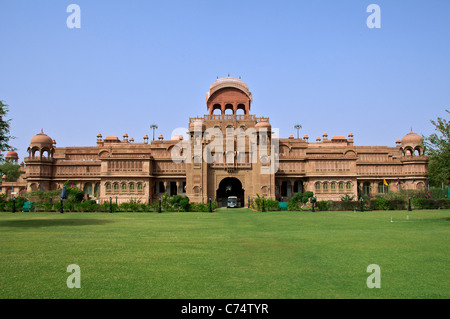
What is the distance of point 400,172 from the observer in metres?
55.5

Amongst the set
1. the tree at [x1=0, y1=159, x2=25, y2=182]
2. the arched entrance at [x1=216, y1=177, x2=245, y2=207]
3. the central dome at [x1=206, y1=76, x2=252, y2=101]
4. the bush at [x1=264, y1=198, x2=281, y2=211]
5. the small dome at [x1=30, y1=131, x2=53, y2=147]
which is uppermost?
the central dome at [x1=206, y1=76, x2=252, y2=101]

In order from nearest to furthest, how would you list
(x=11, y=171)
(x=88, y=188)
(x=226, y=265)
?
(x=226, y=265)
(x=88, y=188)
(x=11, y=171)

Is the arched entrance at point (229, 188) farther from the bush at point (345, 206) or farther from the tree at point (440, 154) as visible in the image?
the tree at point (440, 154)

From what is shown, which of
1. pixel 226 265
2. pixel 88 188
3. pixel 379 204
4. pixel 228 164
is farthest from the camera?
pixel 88 188

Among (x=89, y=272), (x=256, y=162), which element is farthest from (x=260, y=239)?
(x=256, y=162)

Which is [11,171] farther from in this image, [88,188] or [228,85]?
[228,85]

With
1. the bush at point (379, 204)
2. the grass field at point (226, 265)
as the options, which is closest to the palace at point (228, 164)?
the bush at point (379, 204)

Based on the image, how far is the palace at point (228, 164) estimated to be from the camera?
4441 cm

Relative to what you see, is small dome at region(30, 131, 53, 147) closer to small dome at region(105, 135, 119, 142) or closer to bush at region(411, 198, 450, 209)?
small dome at region(105, 135, 119, 142)

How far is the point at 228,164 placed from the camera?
1779 inches

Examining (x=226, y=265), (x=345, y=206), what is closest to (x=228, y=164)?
(x=345, y=206)

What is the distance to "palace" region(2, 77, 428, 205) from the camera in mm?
44406

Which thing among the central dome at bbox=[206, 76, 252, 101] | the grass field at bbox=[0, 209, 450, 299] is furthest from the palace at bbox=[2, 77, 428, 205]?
the grass field at bbox=[0, 209, 450, 299]
